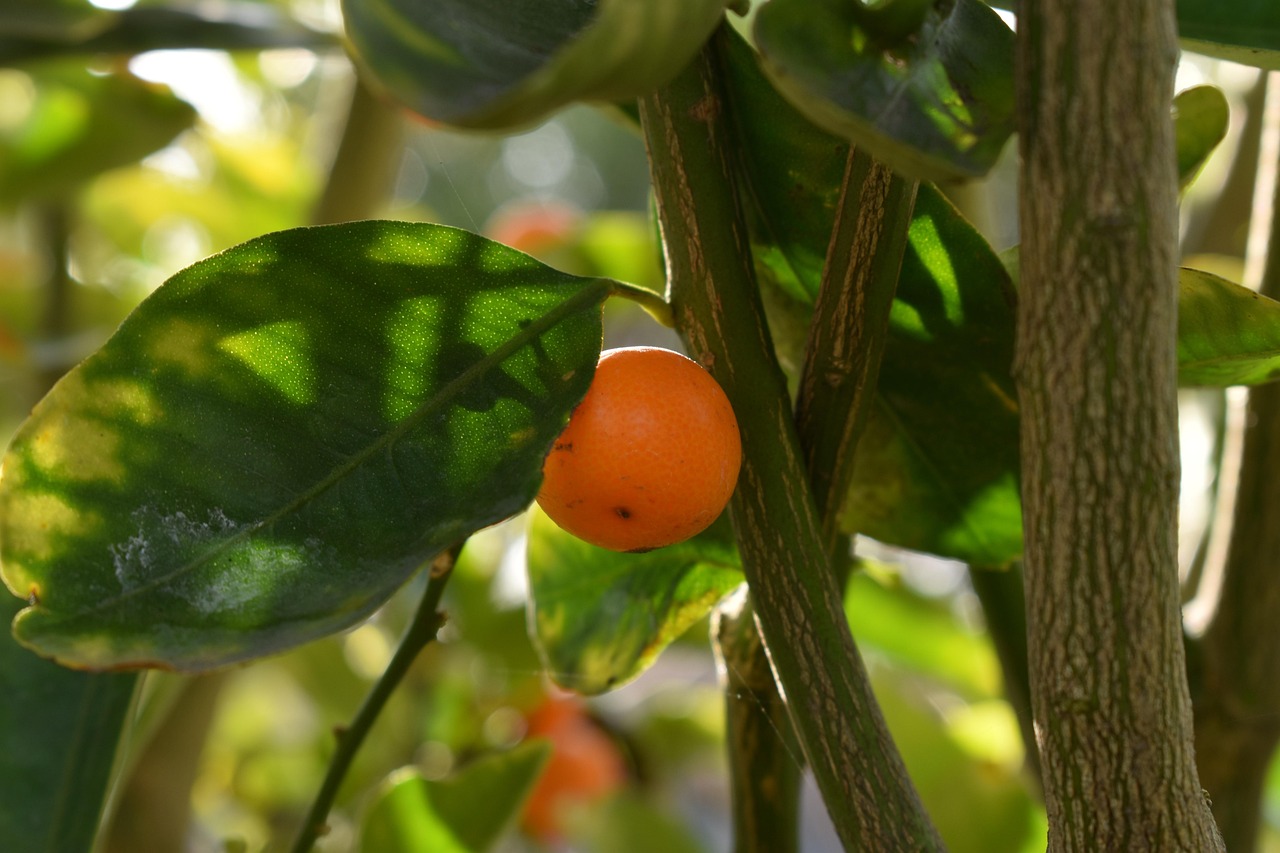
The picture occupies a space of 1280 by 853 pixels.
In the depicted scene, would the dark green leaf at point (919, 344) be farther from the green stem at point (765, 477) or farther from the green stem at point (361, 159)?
the green stem at point (361, 159)

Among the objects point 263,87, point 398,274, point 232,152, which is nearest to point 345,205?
point 232,152

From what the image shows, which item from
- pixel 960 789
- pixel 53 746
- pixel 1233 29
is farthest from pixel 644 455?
pixel 960 789

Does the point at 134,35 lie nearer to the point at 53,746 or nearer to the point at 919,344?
the point at 53,746

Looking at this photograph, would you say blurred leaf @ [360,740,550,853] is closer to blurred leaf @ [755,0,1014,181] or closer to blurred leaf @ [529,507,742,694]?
blurred leaf @ [529,507,742,694]

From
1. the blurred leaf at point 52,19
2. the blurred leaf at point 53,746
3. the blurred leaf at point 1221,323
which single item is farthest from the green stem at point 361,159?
the blurred leaf at point 1221,323

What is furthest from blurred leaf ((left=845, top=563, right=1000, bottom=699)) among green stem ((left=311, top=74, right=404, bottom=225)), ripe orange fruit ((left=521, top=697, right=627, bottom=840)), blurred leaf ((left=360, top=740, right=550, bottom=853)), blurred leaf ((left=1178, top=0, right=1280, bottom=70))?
blurred leaf ((left=1178, top=0, right=1280, bottom=70))

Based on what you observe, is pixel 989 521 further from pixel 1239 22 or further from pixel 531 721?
pixel 531 721
